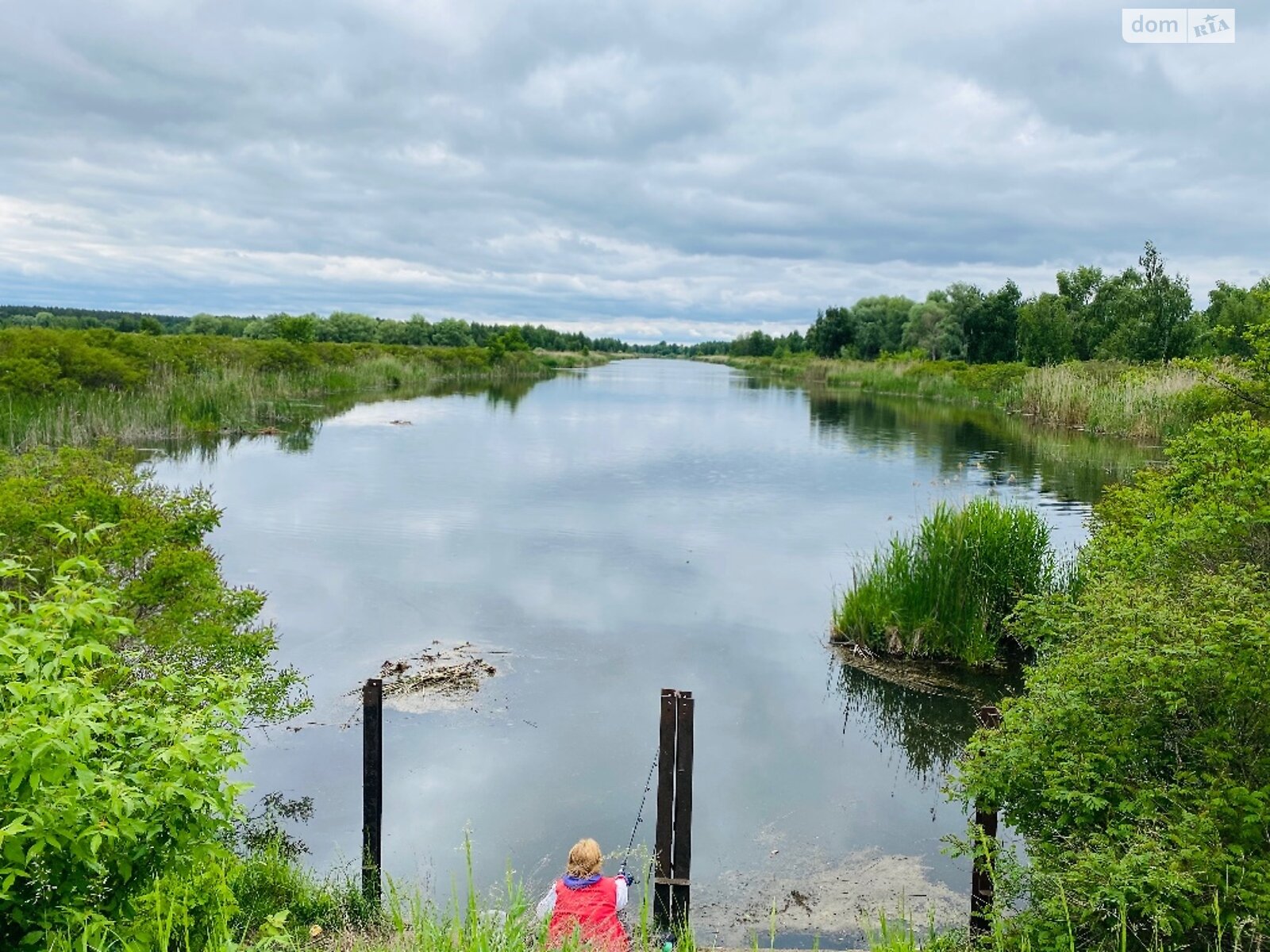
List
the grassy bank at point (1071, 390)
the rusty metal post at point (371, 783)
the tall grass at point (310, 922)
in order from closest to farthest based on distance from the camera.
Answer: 1. the tall grass at point (310, 922)
2. the rusty metal post at point (371, 783)
3. the grassy bank at point (1071, 390)

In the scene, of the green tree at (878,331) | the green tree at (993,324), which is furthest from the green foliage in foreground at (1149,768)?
the green tree at (878,331)

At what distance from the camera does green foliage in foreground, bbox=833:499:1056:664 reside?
35.0 feet

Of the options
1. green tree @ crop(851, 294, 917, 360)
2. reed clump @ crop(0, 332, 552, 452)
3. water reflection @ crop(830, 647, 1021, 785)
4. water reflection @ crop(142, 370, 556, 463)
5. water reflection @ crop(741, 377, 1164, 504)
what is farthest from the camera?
green tree @ crop(851, 294, 917, 360)

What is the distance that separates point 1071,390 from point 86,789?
38.9m

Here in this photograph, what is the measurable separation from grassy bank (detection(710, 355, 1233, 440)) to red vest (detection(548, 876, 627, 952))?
6.40 meters

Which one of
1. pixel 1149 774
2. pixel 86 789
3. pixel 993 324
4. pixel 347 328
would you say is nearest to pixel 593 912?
pixel 86 789

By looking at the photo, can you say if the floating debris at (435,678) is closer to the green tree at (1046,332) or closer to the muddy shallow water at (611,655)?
the muddy shallow water at (611,655)

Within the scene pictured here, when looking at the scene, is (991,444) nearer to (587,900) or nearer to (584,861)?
(584,861)

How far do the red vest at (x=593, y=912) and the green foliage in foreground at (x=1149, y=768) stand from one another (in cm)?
194

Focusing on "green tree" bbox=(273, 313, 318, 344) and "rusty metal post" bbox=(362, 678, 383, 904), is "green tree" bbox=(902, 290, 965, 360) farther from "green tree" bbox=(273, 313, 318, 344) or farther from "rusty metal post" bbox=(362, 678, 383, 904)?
"rusty metal post" bbox=(362, 678, 383, 904)

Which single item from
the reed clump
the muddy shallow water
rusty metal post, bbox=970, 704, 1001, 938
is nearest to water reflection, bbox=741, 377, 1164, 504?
the muddy shallow water

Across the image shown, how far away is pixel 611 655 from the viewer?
35.9 feet

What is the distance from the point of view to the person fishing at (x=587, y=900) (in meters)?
4.81

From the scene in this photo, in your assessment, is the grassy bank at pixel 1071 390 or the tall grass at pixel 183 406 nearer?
the tall grass at pixel 183 406
